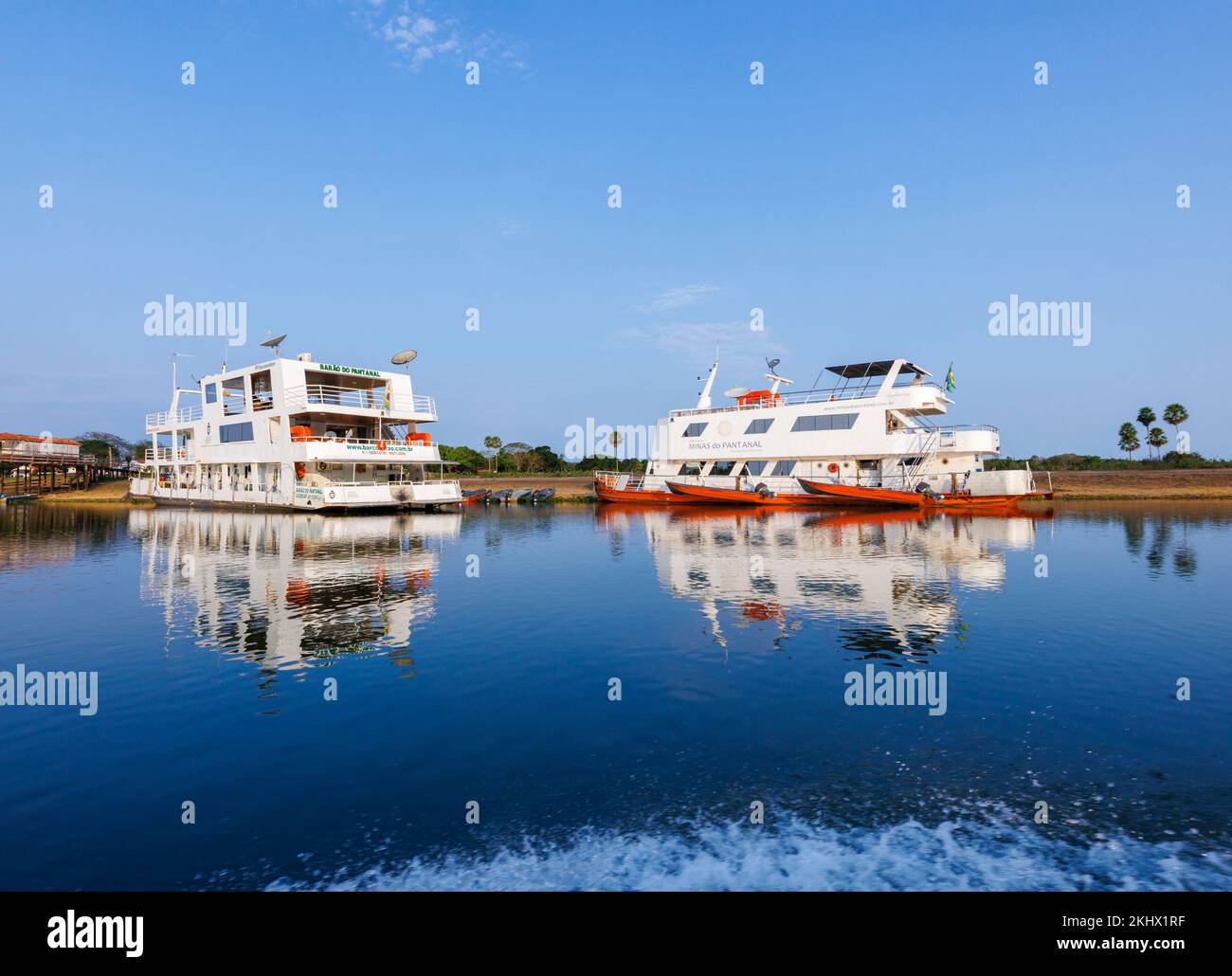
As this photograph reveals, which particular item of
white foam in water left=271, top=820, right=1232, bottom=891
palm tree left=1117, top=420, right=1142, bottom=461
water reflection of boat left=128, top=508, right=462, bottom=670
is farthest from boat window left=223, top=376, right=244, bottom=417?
palm tree left=1117, top=420, right=1142, bottom=461

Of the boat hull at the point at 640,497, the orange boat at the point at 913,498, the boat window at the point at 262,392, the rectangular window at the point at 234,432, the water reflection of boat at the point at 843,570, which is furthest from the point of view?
the boat hull at the point at 640,497

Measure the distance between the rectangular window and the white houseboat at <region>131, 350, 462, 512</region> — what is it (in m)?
0.07

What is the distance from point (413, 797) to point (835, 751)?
4.01m

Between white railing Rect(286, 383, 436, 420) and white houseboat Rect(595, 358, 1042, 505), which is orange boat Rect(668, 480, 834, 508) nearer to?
white houseboat Rect(595, 358, 1042, 505)

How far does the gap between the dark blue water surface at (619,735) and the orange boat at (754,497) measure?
26.6 metres

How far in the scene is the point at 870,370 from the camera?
140 feet

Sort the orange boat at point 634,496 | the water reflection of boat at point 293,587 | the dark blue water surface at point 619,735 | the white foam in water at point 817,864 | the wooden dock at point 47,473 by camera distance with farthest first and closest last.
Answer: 1. the wooden dock at point 47,473
2. the orange boat at point 634,496
3. the water reflection of boat at point 293,587
4. the dark blue water surface at point 619,735
5. the white foam in water at point 817,864

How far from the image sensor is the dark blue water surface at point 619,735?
15.8 ft

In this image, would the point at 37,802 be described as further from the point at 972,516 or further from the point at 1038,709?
the point at 972,516

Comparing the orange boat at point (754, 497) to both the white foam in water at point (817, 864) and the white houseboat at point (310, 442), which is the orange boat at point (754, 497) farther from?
the white foam in water at point (817, 864)

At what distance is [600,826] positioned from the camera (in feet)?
17.1

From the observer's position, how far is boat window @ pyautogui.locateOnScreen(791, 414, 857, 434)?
4222 cm

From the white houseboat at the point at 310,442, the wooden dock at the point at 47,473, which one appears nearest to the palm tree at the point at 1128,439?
the white houseboat at the point at 310,442

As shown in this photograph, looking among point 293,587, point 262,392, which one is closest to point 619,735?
point 293,587
